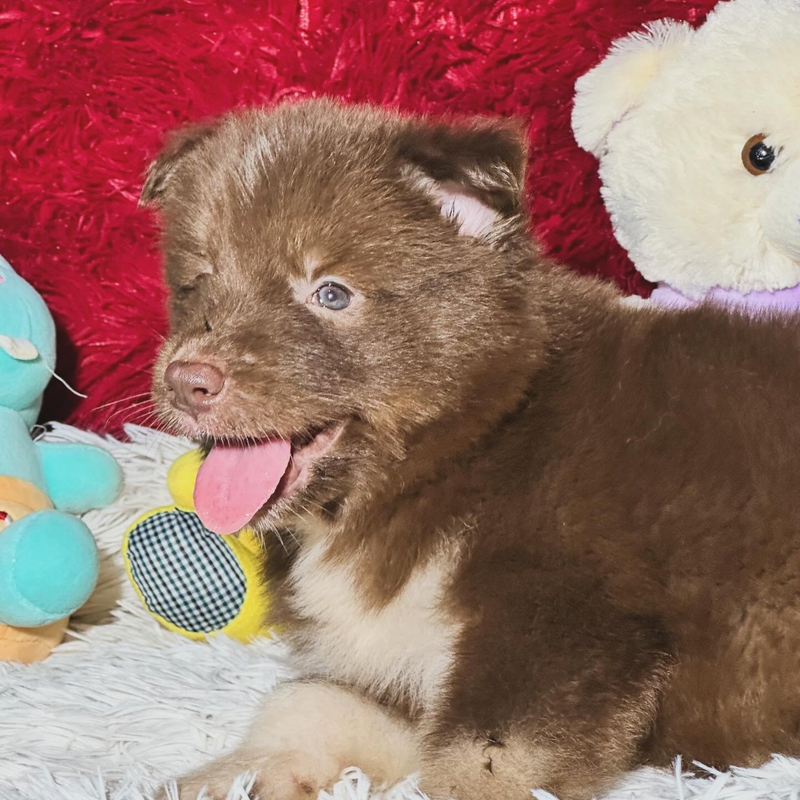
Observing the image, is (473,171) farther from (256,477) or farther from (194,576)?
(194,576)

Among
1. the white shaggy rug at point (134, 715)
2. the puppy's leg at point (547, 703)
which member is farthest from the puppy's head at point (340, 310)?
the white shaggy rug at point (134, 715)

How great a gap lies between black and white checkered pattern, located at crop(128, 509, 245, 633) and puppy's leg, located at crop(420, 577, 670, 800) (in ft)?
3.28

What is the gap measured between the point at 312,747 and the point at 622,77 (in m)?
2.02

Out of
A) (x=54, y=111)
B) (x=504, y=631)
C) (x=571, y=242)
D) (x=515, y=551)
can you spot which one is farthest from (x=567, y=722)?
(x=54, y=111)

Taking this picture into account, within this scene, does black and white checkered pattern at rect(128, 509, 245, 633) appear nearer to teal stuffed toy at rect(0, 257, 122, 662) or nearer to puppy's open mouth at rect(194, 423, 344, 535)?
teal stuffed toy at rect(0, 257, 122, 662)

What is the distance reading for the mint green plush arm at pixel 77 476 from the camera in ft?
10.2

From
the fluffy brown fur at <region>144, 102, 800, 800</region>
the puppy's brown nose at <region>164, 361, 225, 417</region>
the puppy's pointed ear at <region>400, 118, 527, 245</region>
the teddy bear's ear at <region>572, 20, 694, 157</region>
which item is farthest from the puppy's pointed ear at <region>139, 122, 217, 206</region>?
the teddy bear's ear at <region>572, 20, 694, 157</region>

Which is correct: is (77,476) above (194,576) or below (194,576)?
below

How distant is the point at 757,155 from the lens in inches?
108

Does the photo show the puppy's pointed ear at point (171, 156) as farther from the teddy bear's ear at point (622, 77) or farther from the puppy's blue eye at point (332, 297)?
the teddy bear's ear at point (622, 77)

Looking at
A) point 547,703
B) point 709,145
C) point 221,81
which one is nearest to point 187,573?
point 547,703

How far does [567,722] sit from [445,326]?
83 centimetres

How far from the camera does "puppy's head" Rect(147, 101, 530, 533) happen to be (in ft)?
6.86

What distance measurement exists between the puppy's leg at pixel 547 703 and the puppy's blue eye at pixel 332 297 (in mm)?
706
